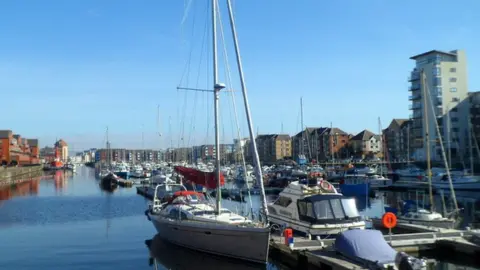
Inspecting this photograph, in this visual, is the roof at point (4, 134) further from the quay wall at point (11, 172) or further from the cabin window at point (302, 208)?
the cabin window at point (302, 208)

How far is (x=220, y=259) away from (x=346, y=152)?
153558mm

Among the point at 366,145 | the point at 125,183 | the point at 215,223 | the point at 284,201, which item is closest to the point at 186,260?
the point at 215,223

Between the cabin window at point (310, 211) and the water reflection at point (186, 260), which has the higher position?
the cabin window at point (310, 211)

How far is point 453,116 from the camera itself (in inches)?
4385

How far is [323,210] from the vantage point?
2642cm

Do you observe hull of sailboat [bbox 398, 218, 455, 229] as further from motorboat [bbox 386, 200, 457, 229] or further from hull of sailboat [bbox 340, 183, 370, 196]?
hull of sailboat [bbox 340, 183, 370, 196]

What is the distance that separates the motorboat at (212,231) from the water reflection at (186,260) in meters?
0.28

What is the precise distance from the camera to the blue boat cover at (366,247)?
1967cm

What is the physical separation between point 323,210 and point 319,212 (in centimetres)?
25

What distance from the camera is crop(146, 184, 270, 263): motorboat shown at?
890 inches

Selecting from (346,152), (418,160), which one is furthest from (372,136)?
(418,160)

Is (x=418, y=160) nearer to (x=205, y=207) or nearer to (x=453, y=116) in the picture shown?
(x=453, y=116)

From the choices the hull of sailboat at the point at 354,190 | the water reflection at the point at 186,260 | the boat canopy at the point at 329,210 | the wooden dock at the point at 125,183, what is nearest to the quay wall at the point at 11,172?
the wooden dock at the point at 125,183

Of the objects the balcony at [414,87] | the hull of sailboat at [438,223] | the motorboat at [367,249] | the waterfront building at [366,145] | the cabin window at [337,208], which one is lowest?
the hull of sailboat at [438,223]
